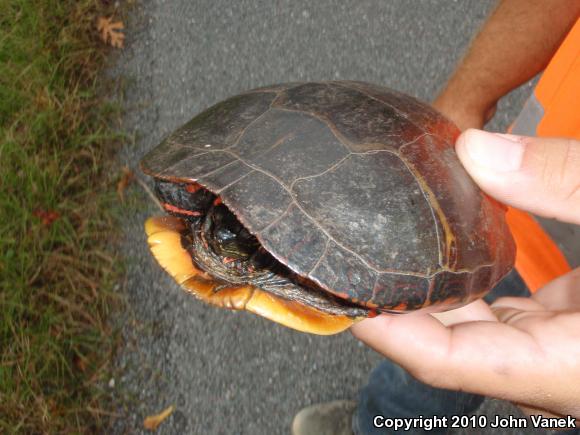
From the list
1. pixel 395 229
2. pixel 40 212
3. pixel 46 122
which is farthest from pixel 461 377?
pixel 46 122

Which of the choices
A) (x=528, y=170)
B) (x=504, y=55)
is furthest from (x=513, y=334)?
(x=504, y=55)

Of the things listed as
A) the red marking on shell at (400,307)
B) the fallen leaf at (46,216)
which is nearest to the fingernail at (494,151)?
the red marking on shell at (400,307)

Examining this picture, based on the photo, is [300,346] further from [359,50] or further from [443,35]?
[443,35]

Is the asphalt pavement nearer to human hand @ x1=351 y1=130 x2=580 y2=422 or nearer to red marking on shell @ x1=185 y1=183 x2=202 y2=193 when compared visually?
human hand @ x1=351 y1=130 x2=580 y2=422

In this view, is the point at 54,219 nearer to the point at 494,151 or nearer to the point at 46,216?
the point at 46,216

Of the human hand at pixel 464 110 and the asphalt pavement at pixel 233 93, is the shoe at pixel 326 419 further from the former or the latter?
the human hand at pixel 464 110

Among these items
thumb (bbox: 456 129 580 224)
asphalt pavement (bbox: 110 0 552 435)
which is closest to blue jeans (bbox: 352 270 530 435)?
asphalt pavement (bbox: 110 0 552 435)
